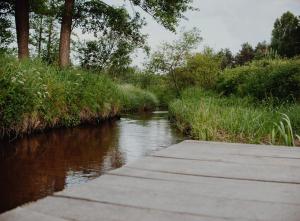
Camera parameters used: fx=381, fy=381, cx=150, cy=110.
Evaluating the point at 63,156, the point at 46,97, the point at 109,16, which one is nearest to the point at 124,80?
the point at 109,16

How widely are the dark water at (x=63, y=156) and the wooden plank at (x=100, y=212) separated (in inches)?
87.1

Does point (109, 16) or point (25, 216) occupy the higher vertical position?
point (109, 16)

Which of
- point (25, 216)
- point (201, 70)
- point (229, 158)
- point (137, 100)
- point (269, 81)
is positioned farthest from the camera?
point (201, 70)

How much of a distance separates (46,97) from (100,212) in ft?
24.1

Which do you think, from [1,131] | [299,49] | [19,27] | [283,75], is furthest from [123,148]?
[299,49]

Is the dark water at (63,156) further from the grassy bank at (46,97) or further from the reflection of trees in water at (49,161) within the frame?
the grassy bank at (46,97)

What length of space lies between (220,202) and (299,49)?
3570 centimetres

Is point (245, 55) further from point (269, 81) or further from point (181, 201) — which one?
point (181, 201)

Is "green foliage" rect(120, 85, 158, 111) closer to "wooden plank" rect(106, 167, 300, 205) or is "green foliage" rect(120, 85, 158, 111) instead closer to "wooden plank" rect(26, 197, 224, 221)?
"wooden plank" rect(106, 167, 300, 205)

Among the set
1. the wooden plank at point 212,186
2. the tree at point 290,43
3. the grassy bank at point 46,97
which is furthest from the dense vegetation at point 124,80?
the tree at point 290,43

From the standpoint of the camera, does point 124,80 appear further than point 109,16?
Yes

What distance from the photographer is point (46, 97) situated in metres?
8.27

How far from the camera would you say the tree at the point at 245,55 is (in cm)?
4050

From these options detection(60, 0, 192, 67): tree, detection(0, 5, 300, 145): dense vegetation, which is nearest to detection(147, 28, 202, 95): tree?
detection(0, 5, 300, 145): dense vegetation
